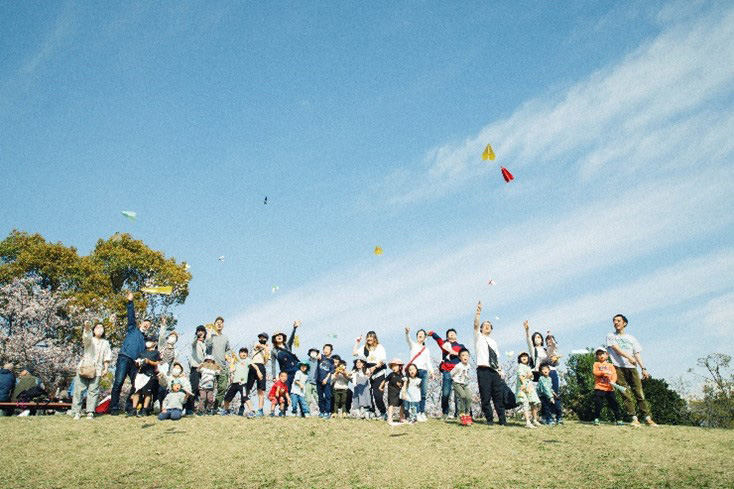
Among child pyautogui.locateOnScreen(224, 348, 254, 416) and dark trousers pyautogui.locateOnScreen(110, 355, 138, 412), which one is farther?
child pyautogui.locateOnScreen(224, 348, 254, 416)

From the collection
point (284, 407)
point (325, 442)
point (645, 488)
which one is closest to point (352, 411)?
point (284, 407)

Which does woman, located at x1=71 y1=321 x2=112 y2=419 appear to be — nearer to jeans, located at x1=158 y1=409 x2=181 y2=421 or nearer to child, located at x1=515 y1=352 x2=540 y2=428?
jeans, located at x1=158 y1=409 x2=181 y2=421

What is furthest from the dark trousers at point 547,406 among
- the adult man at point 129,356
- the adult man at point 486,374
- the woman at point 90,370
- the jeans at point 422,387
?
the woman at point 90,370

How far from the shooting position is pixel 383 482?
25.5 ft

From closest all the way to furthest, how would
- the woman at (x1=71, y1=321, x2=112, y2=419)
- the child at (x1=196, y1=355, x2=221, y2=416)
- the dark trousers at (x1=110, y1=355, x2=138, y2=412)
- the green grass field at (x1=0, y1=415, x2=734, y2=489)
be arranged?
the green grass field at (x1=0, y1=415, x2=734, y2=489), the woman at (x1=71, y1=321, x2=112, y2=419), the dark trousers at (x1=110, y1=355, x2=138, y2=412), the child at (x1=196, y1=355, x2=221, y2=416)

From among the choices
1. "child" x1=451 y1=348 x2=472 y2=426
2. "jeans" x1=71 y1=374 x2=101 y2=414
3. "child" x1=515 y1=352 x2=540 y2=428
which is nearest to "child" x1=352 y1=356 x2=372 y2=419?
"child" x1=451 y1=348 x2=472 y2=426

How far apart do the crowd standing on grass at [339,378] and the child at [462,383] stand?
0.09ft

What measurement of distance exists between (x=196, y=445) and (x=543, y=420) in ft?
29.5

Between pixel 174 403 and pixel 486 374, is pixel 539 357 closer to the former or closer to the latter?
pixel 486 374

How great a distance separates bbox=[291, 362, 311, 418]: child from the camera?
13.5 m

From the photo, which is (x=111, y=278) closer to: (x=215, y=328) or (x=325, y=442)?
(x=215, y=328)

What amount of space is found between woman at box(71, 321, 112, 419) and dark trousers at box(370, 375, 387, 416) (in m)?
7.11

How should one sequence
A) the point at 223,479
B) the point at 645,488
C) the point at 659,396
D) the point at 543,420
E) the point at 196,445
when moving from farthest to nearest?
the point at 659,396 < the point at 543,420 < the point at 196,445 < the point at 223,479 < the point at 645,488

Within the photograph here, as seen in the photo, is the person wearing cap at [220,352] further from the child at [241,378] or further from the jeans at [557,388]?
the jeans at [557,388]
